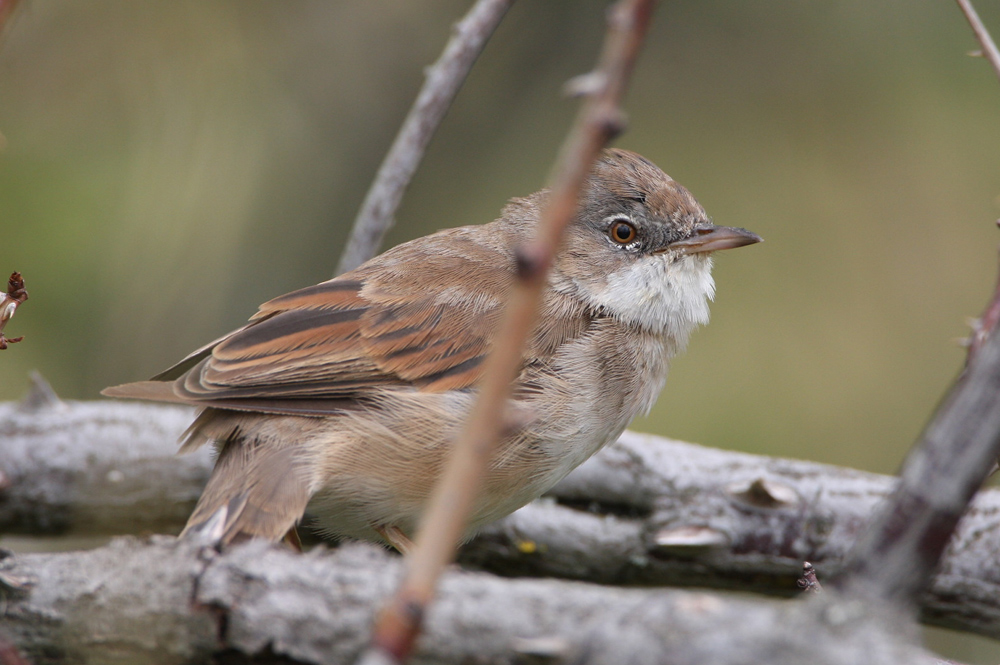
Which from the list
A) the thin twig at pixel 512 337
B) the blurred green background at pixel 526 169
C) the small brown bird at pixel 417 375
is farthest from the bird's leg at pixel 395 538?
the blurred green background at pixel 526 169

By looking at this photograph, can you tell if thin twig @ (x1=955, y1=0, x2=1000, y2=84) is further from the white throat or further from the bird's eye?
the bird's eye

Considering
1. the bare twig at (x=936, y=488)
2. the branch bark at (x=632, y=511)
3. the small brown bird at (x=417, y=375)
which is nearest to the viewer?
the bare twig at (x=936, y=488)

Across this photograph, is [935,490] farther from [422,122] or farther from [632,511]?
[422,122]

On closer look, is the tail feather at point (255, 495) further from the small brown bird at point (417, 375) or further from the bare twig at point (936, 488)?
the bare twig at point (936, 488)

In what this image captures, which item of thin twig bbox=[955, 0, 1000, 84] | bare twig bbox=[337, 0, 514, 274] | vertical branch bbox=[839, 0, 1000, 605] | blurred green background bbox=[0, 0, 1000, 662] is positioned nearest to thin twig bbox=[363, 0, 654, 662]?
vertical branch bbox=[839, 0, 1000, 605]

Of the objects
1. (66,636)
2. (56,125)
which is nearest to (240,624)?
(66,636)

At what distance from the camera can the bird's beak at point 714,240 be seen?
384cm

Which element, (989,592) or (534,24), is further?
(534,24)

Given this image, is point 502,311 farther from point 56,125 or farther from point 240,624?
point 56,125

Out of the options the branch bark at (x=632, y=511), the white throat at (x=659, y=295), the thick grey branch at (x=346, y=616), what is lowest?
the branch bark at (x=632, y=511)

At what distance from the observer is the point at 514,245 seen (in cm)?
407

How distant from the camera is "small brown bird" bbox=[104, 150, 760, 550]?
10.7 feet

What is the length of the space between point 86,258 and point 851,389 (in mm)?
4890

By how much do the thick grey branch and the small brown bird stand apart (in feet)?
1.79
